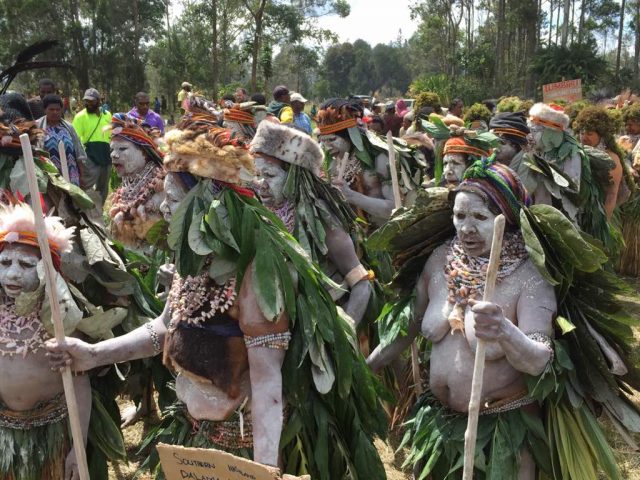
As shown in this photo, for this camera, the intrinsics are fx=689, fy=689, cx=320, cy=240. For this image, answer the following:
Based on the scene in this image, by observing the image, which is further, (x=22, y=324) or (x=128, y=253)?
(x=128, y=253)

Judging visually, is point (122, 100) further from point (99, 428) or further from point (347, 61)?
point (347, 61)

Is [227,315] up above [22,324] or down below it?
above

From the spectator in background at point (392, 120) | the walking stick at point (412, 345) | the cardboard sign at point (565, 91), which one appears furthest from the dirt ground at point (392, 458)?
the cardboard sign at point (565, 91)

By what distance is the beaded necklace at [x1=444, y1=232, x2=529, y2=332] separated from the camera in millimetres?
2902

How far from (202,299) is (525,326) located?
128 cm

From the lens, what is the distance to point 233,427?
266 centimetres

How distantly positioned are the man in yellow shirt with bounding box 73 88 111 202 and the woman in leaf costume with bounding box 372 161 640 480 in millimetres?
7766

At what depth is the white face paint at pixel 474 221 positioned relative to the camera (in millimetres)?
2869

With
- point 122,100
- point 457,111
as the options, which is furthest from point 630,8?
point 457,111

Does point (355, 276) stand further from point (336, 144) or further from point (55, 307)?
point (55, 307)

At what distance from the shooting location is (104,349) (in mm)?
2828

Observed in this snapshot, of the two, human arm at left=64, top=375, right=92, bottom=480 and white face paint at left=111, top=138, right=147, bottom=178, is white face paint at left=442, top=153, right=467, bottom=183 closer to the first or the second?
white face paint at left=111, top=138, right=147, bottom=178

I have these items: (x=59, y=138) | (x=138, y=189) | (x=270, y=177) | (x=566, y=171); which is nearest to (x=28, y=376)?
(x=270, y=177)

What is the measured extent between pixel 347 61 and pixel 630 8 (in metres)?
51.7
